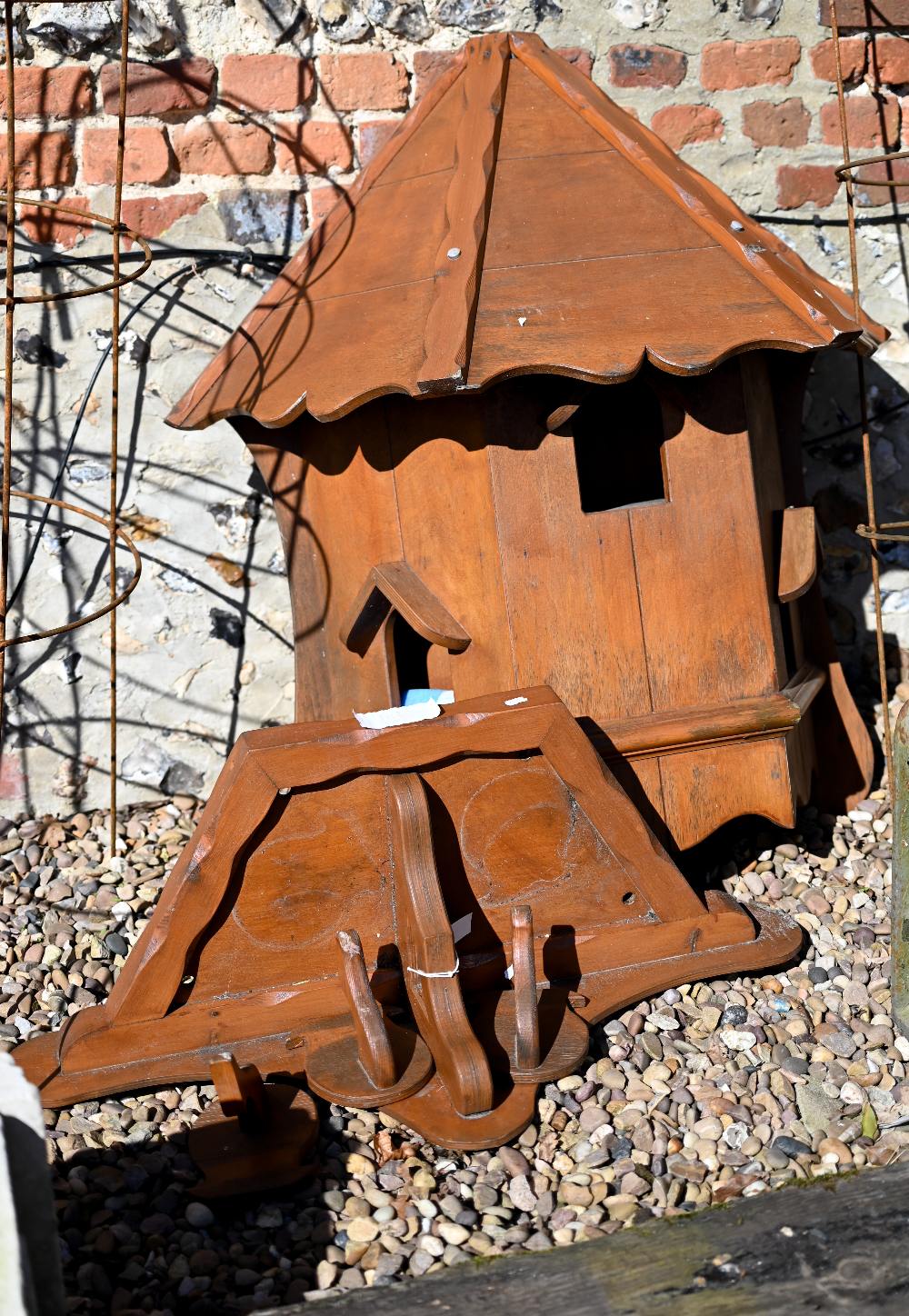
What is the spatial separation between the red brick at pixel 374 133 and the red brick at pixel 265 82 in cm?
18

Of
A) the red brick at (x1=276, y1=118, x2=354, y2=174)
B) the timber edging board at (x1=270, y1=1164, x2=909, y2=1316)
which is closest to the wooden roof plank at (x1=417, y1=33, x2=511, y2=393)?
the red brick at (x1=276, y1=118, x2=354, y2=174)

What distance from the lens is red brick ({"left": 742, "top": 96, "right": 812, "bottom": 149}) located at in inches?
148

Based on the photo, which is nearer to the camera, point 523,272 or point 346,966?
point 346,966

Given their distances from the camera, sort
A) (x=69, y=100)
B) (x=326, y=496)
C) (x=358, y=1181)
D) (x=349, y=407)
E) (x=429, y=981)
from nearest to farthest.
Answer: (x=358, y=1181) → (x=429, y=981) → (x=349, y=407) → (x=326, y=496) → (x=69, y=100)

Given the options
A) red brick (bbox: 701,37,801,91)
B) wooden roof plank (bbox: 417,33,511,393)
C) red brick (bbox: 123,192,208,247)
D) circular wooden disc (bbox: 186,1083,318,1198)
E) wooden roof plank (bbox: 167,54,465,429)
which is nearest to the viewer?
circular wooden disc (bbox: 186,1083,318,1198)

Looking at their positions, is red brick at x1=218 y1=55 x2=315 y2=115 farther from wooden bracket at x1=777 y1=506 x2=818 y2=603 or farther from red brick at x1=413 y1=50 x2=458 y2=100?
wooden bracket at x1=777 y1=506 x2=818 y2=603

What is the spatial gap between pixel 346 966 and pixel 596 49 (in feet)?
8.94

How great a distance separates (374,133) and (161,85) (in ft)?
1.98

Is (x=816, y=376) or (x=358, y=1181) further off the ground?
(x=816, y=376)

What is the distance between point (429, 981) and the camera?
8.34 ft


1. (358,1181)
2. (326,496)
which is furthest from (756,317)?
(358,1181)

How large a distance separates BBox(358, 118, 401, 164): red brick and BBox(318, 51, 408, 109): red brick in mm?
40

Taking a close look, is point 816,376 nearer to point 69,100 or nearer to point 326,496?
point 326,496

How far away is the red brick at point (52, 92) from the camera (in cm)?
348
